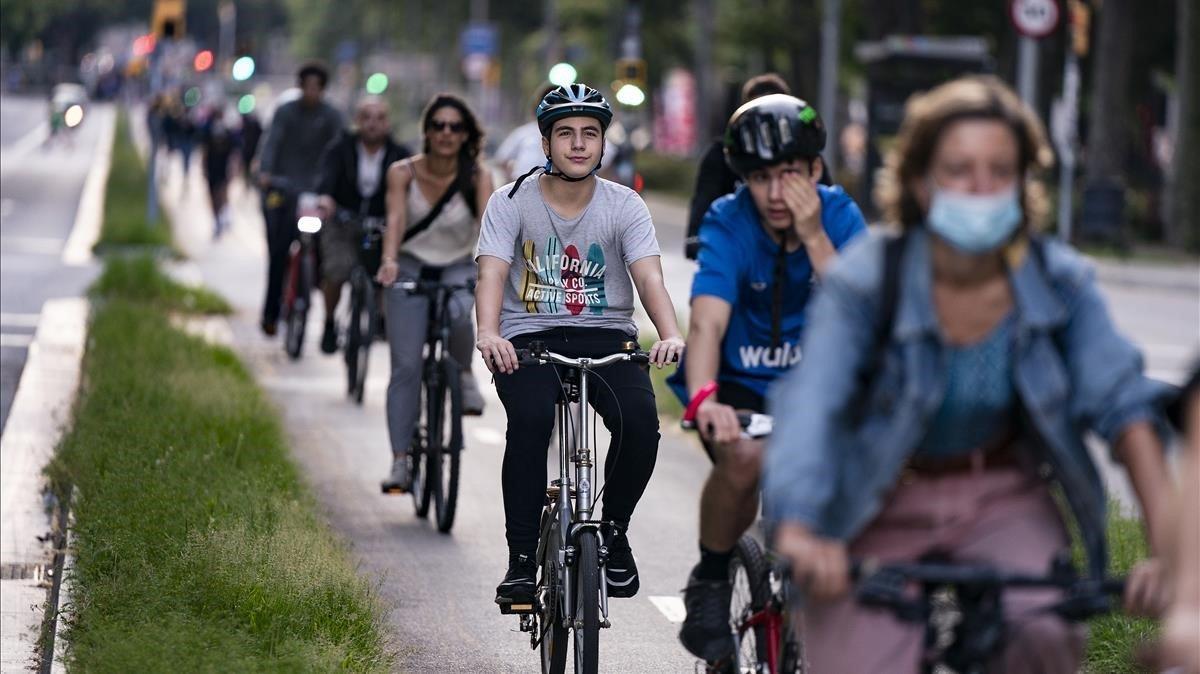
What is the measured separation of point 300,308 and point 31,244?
1137cm

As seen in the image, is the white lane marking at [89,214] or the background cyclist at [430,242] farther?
the white lane marking at [89,214]

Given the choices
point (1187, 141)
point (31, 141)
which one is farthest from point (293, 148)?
point (31, 141)

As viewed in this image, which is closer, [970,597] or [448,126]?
[970,597]

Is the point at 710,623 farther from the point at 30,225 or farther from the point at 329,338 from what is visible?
the point at 30,225

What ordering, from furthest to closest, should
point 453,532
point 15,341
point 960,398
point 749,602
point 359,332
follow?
point 15,341, point 359,332, point 453,532, point 749,602, point 960,398

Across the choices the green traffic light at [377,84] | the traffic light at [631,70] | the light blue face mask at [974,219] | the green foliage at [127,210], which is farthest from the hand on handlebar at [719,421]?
the traffic light at [631,70]

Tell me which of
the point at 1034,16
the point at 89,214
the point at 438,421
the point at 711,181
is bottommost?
the point at 438,421

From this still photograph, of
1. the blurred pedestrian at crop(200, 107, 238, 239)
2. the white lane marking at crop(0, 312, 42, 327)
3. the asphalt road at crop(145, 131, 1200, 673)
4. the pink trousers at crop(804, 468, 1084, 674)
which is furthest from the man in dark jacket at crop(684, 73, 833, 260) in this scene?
the blurred pedestrian at crop(200, 107, 238, 239)

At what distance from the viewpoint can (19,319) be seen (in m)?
17.0

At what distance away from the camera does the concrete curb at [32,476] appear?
758 centimetres

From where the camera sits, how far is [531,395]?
6.46 metres

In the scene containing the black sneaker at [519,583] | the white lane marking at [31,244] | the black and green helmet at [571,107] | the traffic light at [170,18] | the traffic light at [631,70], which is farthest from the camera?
the traffic light at [170,18]

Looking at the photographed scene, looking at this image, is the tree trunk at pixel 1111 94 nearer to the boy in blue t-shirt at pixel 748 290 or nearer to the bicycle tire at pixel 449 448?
the bicycle tire at pixel 449 448

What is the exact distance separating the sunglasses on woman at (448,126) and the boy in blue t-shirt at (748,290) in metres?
4.36
